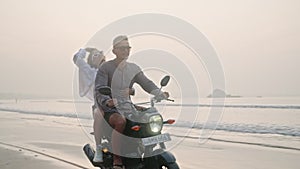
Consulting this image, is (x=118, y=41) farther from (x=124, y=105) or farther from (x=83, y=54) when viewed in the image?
(x=83, y=54)

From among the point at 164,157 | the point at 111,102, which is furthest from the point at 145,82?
the point at 164,157

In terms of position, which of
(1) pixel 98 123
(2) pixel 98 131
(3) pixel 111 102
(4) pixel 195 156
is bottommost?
(4) pixel 195 156

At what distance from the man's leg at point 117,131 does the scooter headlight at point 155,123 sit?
0.31 meters

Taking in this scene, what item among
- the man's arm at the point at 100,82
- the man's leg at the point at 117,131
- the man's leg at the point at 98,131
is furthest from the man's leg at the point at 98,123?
the man's leg at the point at 117,131

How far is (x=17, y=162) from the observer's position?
24.0 ft

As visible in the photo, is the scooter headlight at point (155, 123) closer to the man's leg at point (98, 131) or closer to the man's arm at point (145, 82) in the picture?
the man's arm at point (145, 82)

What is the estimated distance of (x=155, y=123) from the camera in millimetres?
3826

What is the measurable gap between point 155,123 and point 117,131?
1.51 feet

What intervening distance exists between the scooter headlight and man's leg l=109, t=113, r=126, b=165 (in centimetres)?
31

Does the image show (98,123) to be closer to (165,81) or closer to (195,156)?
(165,81)

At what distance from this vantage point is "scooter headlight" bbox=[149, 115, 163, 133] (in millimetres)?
3811

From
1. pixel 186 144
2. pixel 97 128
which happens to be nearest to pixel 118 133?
pixel 97 128

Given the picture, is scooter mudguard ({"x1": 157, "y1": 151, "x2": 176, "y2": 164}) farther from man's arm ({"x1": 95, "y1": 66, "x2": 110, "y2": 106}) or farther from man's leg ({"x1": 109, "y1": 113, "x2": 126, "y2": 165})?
man's arm ({"x1": 95, "y1": 66, "x2": 110, "y2": 106})

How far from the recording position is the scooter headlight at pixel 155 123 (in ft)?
12.5
